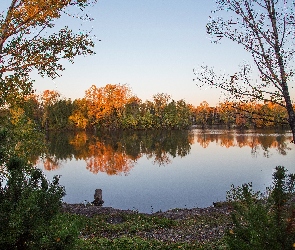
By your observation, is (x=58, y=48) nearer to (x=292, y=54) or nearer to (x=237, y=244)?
(x=292, y=54)

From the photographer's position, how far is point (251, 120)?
814cm

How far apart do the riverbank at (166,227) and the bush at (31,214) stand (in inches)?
227

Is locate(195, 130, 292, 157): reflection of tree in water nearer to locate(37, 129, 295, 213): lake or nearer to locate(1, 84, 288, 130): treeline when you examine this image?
locate(37, 129, 295, 213): lake

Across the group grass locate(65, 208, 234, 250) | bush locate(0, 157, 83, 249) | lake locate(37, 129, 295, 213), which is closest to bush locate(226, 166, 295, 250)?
bush locate(0, 157, 83, 249)

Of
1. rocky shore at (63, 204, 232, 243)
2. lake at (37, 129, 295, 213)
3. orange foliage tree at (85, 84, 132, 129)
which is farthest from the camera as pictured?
orange foliage tree at (85, 84, 132, 129)

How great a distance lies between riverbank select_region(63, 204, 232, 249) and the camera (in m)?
10.8

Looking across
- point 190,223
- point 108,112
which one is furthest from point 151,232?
point 108,112

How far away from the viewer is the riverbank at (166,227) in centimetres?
1076

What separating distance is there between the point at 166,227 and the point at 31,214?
10.3m

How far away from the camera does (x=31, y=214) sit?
4.30 metres

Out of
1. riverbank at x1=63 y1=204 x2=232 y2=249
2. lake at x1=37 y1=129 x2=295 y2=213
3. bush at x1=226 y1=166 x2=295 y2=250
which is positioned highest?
bush at x1=226 y1=166 x2=295 y2=250

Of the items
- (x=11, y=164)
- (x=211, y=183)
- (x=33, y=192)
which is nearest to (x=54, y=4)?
(x=11, y=164)

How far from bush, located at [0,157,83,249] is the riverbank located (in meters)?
5.77

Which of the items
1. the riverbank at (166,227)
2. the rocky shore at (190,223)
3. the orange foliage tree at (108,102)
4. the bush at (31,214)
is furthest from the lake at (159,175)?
the orange foliage tree at (108,102)
